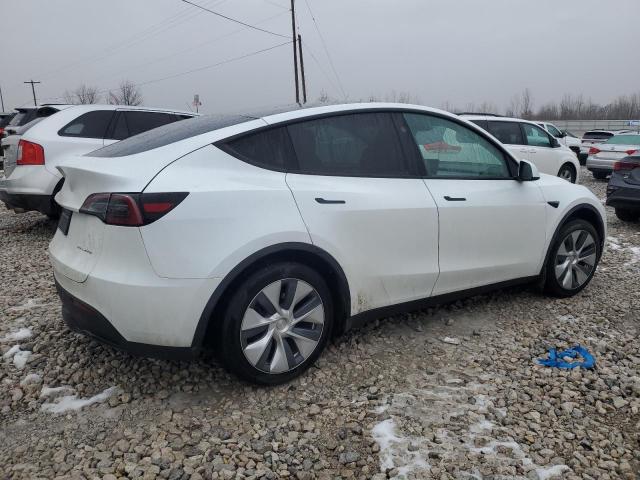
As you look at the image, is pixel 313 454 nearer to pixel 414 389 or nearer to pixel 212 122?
pixel 414 389

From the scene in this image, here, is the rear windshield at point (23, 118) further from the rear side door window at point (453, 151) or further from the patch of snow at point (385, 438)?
the patch of snow at point (385, 438)

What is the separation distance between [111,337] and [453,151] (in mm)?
2523

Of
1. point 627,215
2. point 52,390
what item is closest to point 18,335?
point 52,390

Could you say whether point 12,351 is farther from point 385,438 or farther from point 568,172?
point 568,172

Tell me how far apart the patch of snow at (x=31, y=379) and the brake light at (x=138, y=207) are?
1.20 meters

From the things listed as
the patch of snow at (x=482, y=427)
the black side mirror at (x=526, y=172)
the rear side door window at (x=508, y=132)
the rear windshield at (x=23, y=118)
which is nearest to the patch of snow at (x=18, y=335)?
the patch of snow at (x=482, y=427)

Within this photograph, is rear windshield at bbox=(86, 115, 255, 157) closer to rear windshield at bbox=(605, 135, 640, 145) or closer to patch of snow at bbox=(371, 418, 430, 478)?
patch of snow at bbox=(371, 418, 430, 478)

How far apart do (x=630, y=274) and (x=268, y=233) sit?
13.9 feet

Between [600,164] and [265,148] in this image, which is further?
[600,164]

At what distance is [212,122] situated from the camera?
309 centimetres

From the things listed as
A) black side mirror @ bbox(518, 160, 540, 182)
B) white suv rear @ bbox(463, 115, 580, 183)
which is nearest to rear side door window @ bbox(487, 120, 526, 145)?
white suv rear @ bbox(463, 115, 580, 183)

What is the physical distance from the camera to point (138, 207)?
7.98 ft

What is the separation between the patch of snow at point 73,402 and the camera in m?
2.73

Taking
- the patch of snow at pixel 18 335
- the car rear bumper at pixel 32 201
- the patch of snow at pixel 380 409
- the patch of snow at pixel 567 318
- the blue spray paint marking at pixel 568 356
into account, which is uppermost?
the car rear bumper at pixel 32 201
